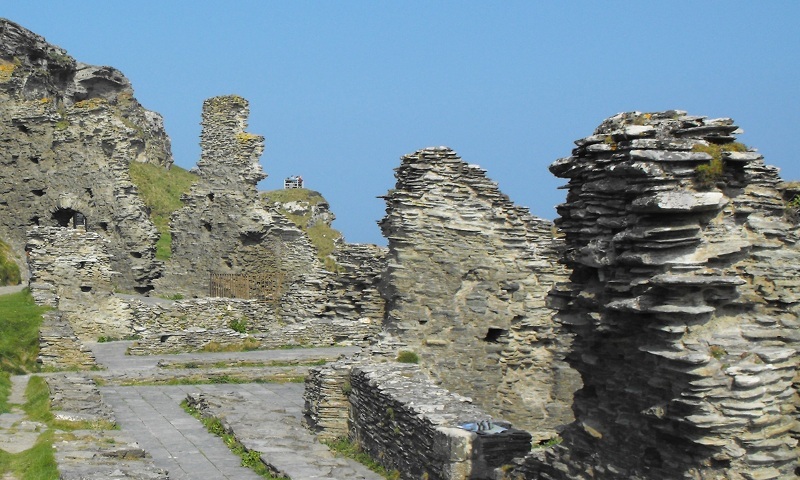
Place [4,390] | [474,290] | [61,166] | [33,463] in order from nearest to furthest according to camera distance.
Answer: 1. [33,463]
2. [474,290]
3. [4,390]
4. [61,166]

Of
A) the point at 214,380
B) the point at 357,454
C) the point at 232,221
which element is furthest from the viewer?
the point at 232,221

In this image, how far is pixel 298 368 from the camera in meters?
21.8

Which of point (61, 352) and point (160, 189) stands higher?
point (160, 189)

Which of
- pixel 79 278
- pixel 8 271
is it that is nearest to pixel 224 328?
pixel 79 278

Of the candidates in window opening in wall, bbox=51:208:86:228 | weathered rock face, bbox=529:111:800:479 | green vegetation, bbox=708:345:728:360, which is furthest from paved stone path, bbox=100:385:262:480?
window opening in wall, bbox=51:208:86:228

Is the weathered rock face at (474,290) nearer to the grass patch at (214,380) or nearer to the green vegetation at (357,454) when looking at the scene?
the green vegetation at (357,454)

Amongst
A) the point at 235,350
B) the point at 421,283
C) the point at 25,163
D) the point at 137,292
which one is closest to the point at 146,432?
the point at 421,283

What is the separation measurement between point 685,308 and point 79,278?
20.8 meters

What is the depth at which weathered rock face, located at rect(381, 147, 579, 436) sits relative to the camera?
1531 centimetres

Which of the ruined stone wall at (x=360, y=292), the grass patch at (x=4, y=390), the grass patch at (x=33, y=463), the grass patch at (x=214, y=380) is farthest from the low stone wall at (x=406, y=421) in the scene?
the grass patch at (x=214, y=380)

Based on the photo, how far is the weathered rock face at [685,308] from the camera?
706 centimetres

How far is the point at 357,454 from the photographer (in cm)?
1366

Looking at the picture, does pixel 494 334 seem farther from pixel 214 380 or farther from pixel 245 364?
pixel 245 364

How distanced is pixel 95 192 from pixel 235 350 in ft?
38.8
